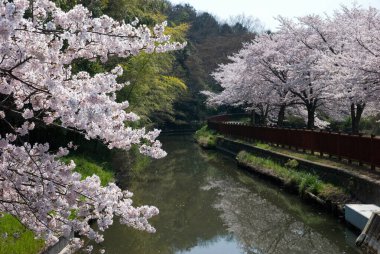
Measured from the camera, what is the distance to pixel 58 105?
360cm

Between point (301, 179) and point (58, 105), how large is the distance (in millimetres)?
12053

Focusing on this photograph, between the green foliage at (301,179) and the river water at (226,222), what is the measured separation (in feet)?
1.71

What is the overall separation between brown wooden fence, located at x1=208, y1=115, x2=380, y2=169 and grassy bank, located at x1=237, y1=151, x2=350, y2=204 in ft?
4.07

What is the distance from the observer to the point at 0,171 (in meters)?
4.20

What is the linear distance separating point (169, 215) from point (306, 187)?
448 centimetres

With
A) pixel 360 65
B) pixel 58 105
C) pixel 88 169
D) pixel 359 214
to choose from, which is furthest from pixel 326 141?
pixel 58 105

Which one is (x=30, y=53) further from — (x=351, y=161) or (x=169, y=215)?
(x=351, y=161)

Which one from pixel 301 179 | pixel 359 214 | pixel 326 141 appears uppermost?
pixel 326 141

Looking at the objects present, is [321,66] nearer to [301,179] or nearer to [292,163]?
[292,163]

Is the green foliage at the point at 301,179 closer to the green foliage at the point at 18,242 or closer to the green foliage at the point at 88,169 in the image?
the green foliage at the point at 88,169

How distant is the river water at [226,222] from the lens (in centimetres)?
1012

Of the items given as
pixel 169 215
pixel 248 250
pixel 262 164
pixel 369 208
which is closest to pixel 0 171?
pixel 248 250

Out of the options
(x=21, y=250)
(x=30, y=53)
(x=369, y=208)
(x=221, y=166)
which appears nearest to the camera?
(x=30, y=53)

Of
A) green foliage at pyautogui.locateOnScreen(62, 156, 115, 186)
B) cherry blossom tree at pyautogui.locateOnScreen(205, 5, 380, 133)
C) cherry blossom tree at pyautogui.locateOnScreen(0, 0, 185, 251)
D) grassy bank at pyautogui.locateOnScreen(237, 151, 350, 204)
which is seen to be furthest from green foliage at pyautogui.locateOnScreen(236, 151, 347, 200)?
cherry blossom tree at pyautogui.locateOnScreen(0, 0, 185, 251)
